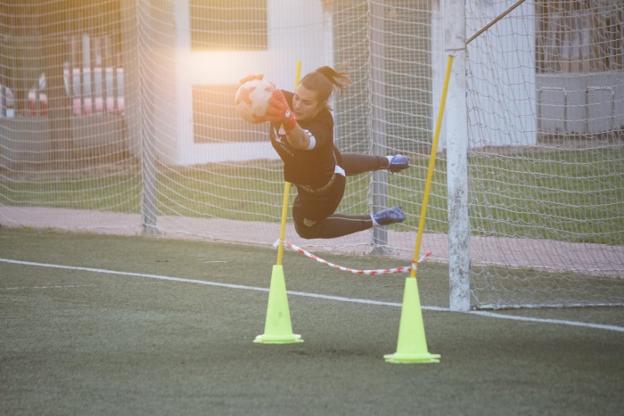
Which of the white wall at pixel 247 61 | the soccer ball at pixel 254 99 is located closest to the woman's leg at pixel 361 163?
the soccer ball at pixel 254 99

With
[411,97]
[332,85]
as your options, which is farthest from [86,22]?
[332,85]

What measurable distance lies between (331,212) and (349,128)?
10559 millimetres

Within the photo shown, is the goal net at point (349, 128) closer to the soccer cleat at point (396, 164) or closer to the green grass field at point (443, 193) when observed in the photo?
the green grass field at point (443, 193)

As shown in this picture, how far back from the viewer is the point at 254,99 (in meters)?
7.11

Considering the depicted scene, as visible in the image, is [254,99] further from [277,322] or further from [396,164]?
[396,164]

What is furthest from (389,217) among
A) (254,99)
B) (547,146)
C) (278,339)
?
(547,146)

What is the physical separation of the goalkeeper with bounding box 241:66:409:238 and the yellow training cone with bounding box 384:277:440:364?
125 centimetres

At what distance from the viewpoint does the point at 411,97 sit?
70.3 feet

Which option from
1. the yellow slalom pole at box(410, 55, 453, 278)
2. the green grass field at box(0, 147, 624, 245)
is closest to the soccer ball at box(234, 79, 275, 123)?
the yellow slalom pole at box(410, 55, 453, 278)

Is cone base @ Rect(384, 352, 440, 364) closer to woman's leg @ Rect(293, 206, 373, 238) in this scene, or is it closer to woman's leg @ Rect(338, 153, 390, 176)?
woman's leg @ Rect(293, 206, 373, 238)

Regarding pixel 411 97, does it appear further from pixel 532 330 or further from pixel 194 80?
pixel 532 330

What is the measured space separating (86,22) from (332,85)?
21784mm

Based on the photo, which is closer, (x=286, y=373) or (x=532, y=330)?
(x=286, y=373)

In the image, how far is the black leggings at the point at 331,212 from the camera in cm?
833
